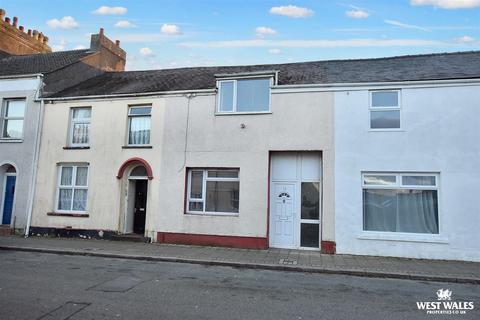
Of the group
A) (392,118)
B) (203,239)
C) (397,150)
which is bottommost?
(203,239)

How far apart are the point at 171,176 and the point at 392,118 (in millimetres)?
8035

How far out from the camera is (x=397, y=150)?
11453 mm

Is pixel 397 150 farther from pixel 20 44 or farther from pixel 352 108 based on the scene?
pixel 20 44

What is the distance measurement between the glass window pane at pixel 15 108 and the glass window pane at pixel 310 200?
41.4 feet

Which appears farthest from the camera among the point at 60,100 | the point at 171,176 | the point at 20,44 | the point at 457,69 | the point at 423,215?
the point at 20,44

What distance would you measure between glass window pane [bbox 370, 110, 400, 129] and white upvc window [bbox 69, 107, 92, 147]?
11.1 metres

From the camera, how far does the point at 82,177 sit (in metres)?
14.6

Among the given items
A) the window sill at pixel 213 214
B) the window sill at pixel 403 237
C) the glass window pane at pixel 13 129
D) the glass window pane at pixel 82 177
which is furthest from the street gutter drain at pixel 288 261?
the glass window pane at pixel 13 129

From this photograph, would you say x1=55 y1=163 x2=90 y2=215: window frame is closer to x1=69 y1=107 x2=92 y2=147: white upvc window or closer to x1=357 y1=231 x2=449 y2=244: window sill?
x1=69 y1=107 x2=92 y2=147: white upvc window

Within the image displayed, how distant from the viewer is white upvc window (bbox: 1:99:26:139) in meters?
15.6

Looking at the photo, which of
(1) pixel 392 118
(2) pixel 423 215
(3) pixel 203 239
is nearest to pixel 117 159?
(3) pixel 203 239

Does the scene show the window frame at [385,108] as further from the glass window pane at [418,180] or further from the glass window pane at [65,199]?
the glass window pane at [65,199]

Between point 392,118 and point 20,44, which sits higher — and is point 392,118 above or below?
below

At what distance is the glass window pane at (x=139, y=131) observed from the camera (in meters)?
14.1
